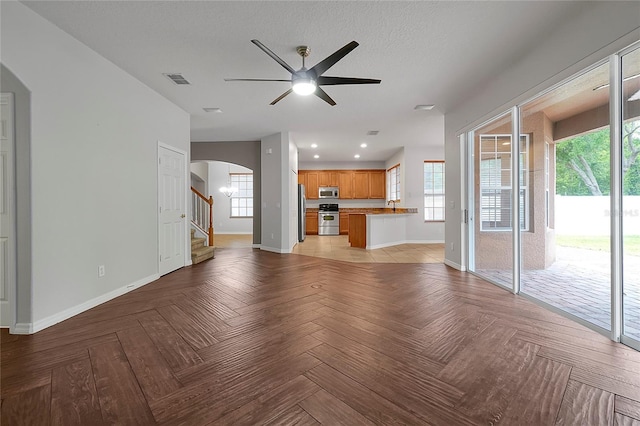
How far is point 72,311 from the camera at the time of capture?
265 centimetres

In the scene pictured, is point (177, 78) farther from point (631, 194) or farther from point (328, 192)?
point (328, 192)

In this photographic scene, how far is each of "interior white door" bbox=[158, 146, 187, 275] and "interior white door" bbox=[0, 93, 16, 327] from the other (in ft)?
5.86

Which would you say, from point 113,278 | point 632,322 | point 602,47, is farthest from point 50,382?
point 602,47

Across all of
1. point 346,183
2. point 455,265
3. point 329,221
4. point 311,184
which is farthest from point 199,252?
point 346,183

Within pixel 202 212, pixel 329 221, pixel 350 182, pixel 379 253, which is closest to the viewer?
pixel 379 253

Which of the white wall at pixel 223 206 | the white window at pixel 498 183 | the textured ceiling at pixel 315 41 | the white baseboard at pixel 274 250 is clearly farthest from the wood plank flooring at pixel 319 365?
the white wall at pixel 223 206

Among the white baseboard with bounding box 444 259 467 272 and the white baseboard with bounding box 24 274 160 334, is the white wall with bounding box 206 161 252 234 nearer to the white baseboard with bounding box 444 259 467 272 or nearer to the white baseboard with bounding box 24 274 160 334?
the white baseboard with bounding box 24 274 160 334

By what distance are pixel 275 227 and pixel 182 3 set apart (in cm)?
471

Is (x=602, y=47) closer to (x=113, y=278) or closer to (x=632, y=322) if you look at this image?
(x=632, y=322)

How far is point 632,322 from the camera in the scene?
2164 millimetres

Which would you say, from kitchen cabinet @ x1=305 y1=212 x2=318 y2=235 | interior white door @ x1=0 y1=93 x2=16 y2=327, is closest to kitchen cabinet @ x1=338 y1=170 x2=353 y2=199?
kitchen cabinet @ x1=305 y1=212 x2=318 y2=235

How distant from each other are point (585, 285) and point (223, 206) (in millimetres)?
9797

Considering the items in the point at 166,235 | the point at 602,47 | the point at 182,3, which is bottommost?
the point at 166,235

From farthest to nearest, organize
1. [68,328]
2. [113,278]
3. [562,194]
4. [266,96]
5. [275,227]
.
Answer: [275,227] → [266,96] → [113,278] → [562,194] → [68,328]
